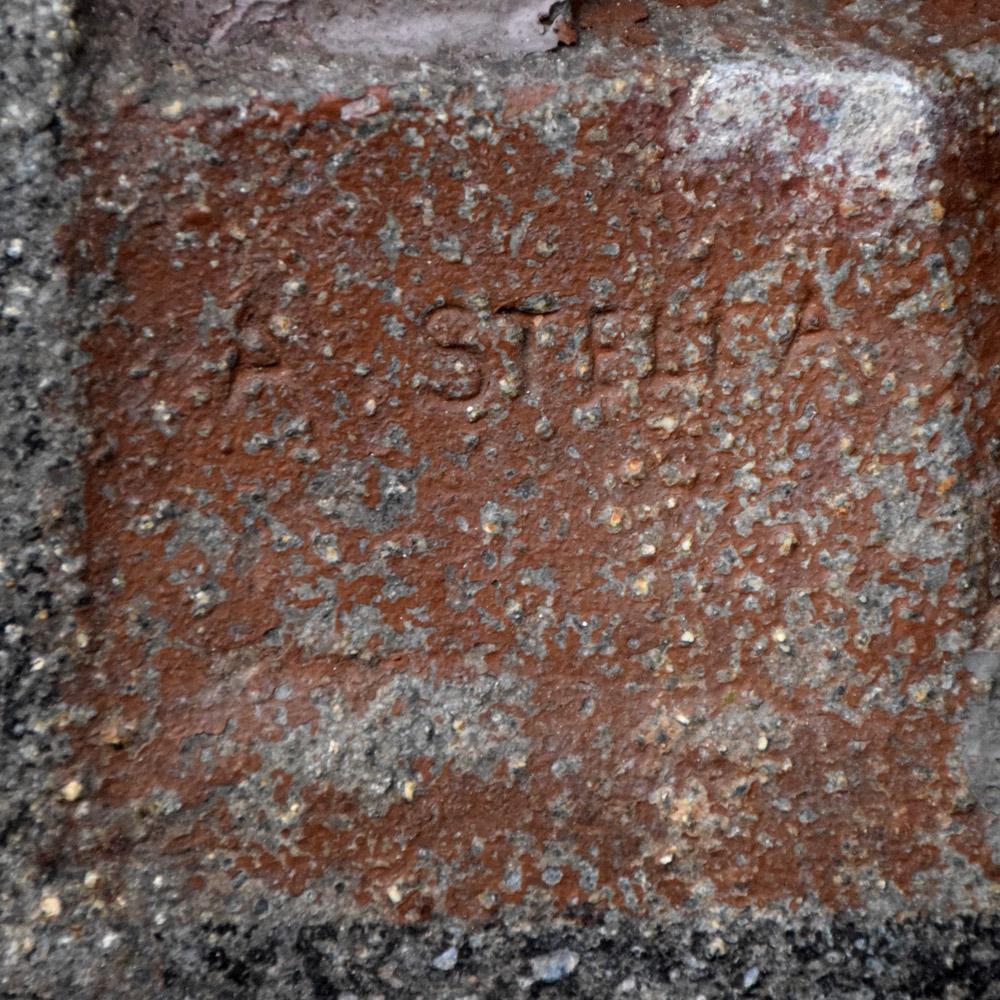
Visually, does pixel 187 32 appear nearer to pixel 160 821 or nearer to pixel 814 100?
pixel 814 100

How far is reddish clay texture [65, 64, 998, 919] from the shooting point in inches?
29.0

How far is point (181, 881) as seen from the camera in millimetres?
763

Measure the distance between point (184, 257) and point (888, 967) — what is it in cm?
74

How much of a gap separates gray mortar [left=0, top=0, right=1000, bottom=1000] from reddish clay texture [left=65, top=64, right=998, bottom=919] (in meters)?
0.02

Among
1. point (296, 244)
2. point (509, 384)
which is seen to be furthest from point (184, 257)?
point (509, 384)

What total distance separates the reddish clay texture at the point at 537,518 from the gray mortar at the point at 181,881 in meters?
0.02

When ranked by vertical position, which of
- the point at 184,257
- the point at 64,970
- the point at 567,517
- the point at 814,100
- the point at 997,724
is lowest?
the point at 64,970

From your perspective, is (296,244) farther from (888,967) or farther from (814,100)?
(888,967)

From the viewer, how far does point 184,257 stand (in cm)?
72

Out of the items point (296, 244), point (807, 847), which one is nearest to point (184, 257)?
point (296, 244)

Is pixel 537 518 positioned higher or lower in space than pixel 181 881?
higher

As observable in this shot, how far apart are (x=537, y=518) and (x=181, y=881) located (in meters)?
0.37

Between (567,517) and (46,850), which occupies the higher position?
(567,517)

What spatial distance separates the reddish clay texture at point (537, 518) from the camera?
0.74 meters
